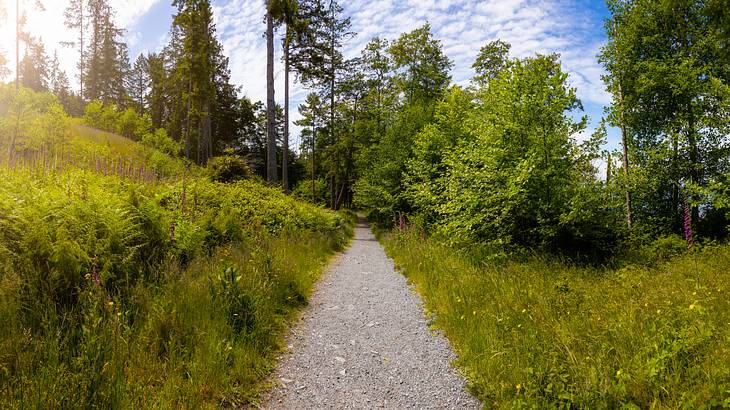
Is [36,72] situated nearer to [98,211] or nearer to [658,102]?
[98,211]

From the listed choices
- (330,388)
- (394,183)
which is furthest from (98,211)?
(394,183)

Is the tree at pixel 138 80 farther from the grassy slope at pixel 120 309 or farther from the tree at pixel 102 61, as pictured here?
the grassy slope at pixel 120 309

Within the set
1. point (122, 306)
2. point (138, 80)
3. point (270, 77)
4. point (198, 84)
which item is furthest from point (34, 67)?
point (122, 306)

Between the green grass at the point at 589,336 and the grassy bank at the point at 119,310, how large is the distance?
2550mm

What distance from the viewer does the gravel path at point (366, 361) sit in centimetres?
320

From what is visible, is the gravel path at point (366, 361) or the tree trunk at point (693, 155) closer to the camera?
the gravel path at point (366, 361)

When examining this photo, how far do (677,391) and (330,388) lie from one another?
9.72ft

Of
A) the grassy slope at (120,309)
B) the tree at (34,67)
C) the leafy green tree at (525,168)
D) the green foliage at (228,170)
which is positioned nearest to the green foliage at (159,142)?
the green foliage at (228,170)

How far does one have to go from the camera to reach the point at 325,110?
31.0m

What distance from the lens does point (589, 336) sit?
3.46 m

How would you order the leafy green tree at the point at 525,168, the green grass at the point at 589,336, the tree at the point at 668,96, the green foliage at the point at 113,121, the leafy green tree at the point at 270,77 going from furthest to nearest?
the green foliage at the point at 113,121 < the leafy green tree at the point at 270,77 < the tree at the point at 668,96 < the leafy green tree at the point at 525,168 < the green grass at the point at 589,336

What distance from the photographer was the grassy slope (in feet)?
8.22

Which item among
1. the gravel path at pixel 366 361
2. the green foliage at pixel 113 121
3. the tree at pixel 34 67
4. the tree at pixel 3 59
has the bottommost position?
the gravel path at pixel 366 361

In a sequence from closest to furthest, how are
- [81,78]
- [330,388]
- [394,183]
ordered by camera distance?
[330,388] < [394,183] < [81,78]
